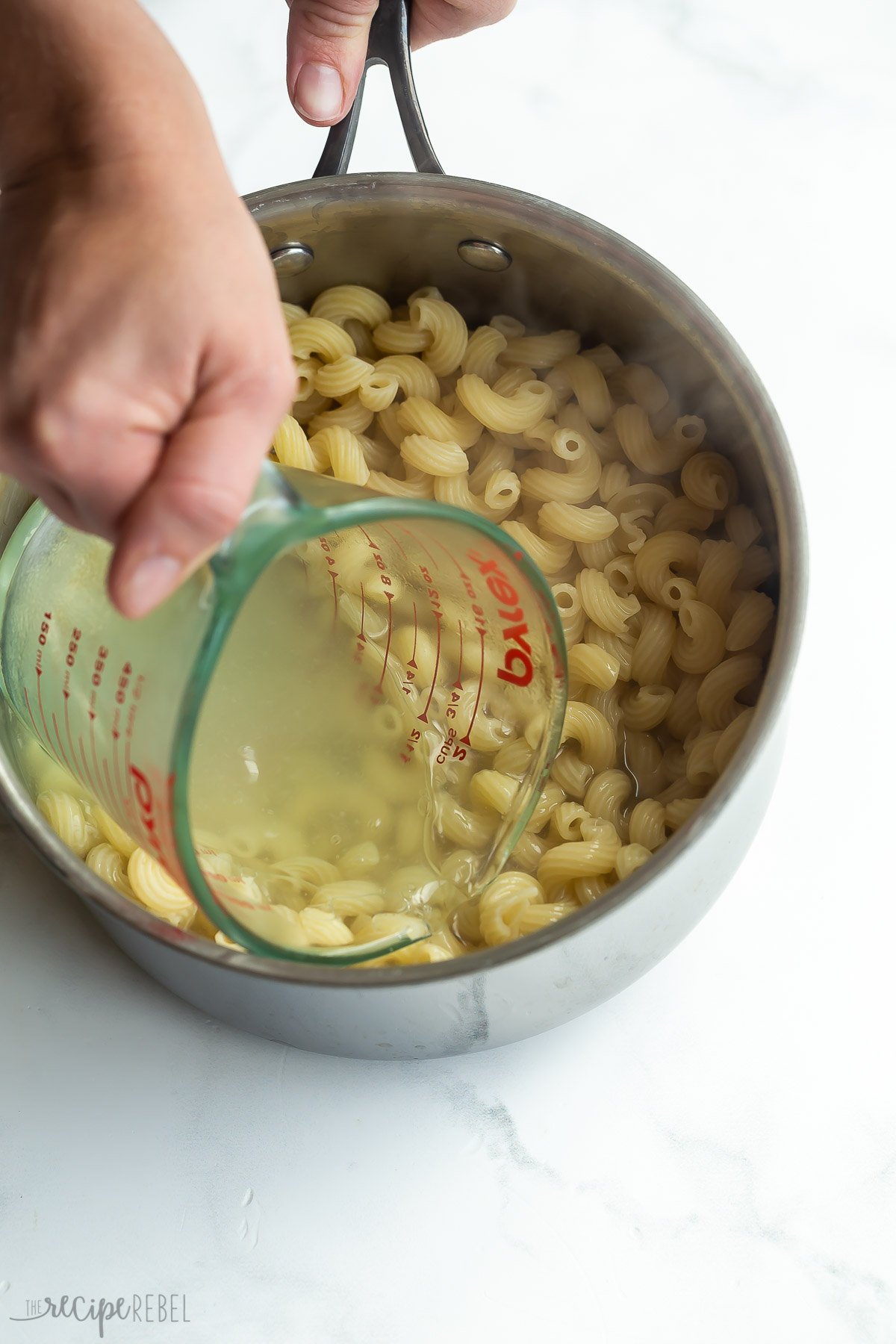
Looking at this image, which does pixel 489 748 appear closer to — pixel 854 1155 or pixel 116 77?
pixel 854 1155

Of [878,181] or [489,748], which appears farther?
[878,181]

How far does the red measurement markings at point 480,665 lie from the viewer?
933 millimetres

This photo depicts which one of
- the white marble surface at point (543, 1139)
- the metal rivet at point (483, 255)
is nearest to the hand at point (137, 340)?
the metal rivet at point (483, 255)

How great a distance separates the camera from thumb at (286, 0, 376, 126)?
979mm

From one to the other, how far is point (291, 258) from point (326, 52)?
0.18 meters

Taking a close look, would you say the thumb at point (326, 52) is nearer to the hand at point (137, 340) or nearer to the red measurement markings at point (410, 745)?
the hand at point (137, 340)

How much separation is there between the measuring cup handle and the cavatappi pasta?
0.46 feet

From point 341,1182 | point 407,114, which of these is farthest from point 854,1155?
point 407,114

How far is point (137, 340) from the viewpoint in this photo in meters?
0.59

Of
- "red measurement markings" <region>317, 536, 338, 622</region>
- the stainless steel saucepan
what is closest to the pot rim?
the stainless steel saucepan

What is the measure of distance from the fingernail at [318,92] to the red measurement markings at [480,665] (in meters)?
0.44

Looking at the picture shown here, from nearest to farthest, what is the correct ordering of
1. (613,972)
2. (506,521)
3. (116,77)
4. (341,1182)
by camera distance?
(116,77) → (613,972) → (341,1182) → (506,521)

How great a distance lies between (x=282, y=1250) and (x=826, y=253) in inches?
47.0

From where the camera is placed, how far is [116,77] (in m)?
0.64
